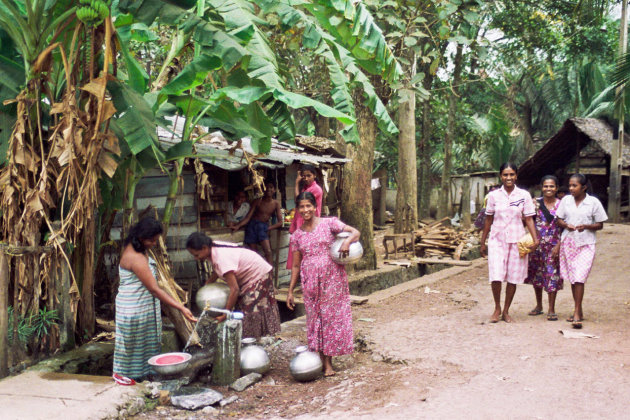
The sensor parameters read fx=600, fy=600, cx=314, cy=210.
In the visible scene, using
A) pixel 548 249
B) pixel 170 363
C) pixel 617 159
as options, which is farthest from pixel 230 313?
pixel 617 159

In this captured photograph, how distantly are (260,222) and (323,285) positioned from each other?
4470 millimetres

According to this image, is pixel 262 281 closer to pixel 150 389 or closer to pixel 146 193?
pixel 150 389

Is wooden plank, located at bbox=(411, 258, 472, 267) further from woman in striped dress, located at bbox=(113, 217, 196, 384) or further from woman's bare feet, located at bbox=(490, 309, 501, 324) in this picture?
woman in striped dress, located at bbox=(113, 217, 196, 384)

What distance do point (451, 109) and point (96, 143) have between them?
51.3 feet

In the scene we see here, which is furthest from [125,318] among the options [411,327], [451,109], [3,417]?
[451,109]

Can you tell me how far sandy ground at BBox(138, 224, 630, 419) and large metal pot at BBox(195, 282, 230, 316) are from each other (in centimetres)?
80

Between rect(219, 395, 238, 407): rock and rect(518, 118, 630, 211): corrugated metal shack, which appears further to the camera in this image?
rect(518, 118, 630, 211): corrugated metal shack

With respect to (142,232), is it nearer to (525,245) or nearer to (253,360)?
(253,360)

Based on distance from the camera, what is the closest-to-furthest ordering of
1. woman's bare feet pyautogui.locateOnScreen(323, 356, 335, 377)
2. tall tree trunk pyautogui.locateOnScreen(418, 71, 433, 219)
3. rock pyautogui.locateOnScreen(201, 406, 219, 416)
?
rock pyautogui.locateOnScreen(201, 406, 219, 416) → woman's bare feet pyautogui.locateOnScreen(323, 356, 335, 377) → tall tree trunk pyautogui.locateOnScreen(418, 71, 433, 219)

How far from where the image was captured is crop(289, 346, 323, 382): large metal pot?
545 centimetres

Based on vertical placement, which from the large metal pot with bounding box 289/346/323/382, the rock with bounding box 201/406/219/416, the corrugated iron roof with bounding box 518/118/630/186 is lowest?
the rock with bounding box 201/406/219/416

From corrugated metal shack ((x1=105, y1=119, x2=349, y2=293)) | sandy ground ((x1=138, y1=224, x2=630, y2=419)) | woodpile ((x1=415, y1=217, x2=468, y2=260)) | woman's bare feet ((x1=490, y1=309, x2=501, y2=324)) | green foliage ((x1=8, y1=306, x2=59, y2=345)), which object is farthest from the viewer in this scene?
woodpile ((x1=415, y1=217, x2=468, y2=260))

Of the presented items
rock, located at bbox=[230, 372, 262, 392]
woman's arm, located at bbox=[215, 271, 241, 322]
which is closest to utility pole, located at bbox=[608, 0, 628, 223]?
woman's arm, located at bbox=[215, 271, 241, 322]

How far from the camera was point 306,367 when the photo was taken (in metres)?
5.45
